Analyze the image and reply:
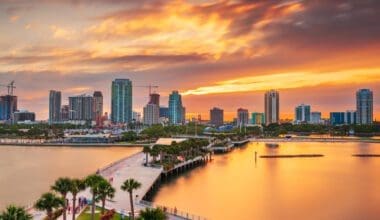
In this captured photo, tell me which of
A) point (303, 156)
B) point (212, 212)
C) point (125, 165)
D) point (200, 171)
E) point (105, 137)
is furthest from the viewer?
point (105, 137)

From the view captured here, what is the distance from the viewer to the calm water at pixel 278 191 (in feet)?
145

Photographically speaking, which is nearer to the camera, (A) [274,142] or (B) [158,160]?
(B) [158,160]

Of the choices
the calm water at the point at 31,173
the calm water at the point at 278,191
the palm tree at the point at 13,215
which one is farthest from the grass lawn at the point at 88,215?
the calm water at the point at 31,173

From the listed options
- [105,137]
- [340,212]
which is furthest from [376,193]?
[105,137]

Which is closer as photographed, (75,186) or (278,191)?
(75,186)

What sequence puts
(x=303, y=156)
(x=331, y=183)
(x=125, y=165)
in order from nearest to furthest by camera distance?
(x=331, y=183)
(x=125, y=165)
(x=303, y=156)

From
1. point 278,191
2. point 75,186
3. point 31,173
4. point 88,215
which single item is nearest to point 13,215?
point 75,186

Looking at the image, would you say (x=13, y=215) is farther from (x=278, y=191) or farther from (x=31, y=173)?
(x=31, y=173)

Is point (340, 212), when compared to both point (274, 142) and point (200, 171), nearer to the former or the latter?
point (200, 171)

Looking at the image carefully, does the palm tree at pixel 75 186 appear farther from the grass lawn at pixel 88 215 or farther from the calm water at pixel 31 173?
the calm water at pixel 31 173

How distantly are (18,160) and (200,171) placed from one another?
36695 mm

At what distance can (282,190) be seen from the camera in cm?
5697

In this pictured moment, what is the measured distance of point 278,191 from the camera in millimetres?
56312

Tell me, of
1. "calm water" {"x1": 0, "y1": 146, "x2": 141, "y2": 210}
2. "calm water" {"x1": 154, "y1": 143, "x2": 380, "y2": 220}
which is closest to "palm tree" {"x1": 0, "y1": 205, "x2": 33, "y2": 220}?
"calm water" {"x1": 154, "y1": 143, "x2": 380, "y2": 220}
